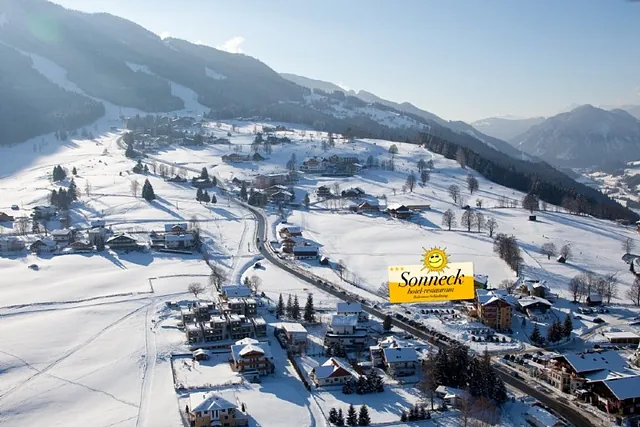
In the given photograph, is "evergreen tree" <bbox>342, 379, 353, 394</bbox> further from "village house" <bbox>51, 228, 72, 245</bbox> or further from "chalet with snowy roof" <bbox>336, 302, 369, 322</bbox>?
"village house" <bbox>51, 228, 72, 245</bbox>

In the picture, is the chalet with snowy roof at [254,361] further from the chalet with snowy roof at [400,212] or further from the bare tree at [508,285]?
the chalet with snowy roof at [400,212]

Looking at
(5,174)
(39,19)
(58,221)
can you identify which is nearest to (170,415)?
(58,221)

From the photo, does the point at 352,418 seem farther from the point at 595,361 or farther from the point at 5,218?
the point at 5,218

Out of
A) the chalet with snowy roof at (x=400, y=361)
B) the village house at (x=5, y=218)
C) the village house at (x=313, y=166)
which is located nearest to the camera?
the chalet with snowy roof at (x=400, y=361)

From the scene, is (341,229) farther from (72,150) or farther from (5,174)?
(72,150)

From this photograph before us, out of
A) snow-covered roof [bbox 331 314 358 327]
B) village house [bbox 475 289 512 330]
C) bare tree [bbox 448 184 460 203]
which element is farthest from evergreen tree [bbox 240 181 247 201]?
village house [bbox 475 289 512 330]

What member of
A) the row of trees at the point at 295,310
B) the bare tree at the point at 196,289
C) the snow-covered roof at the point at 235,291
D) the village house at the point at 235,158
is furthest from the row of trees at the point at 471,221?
the village house at the point at 235,158
